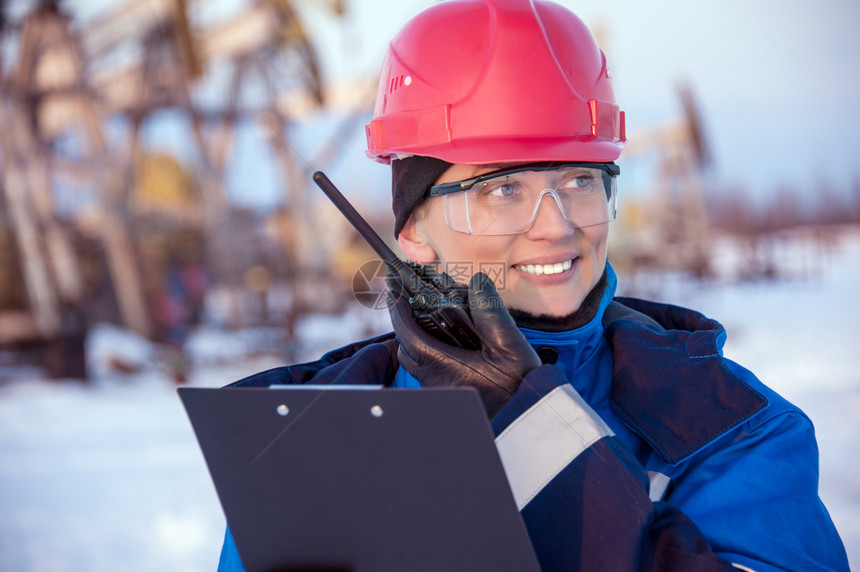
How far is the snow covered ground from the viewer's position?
12.3 feet

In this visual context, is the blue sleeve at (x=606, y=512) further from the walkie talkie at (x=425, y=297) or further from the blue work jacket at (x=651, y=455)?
the walkie talkie at (x=425, y=297)

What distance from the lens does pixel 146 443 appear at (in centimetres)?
553

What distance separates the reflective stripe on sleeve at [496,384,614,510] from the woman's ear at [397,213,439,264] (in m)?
0.66

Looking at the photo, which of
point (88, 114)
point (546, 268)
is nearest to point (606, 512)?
point (546, 268)

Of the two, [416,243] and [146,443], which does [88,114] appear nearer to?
[146,443]

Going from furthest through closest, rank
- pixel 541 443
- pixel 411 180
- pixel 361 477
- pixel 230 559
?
1. pixel 411 180
2. pixel 230 559
3. pixel 541 443
4. pixel 361 477

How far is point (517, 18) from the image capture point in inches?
59.1

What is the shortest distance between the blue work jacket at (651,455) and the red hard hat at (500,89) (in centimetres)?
37

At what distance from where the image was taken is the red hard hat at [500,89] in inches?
57.5

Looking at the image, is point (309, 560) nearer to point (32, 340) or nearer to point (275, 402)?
point (275, 402)

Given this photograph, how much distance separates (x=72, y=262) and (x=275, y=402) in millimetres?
8964

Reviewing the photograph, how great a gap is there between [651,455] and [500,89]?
812mm

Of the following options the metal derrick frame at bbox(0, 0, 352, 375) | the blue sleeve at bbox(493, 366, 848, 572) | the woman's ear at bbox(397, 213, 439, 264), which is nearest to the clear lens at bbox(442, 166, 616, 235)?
the woman's ear at bbox(397, 213, 439, 264)

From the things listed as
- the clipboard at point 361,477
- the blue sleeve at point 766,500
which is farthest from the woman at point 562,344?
the clipboard at point 361,477
